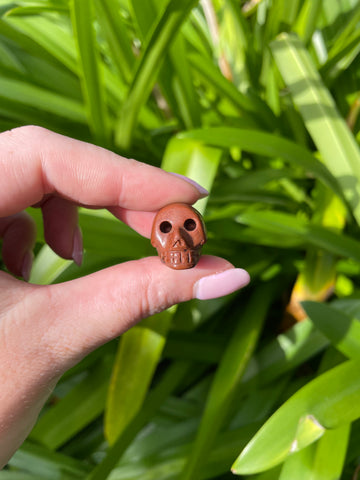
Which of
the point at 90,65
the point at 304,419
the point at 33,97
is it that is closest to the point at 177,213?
the point at 304,419

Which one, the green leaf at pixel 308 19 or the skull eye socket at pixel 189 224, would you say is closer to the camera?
the skull eye socket at pixel 189 224

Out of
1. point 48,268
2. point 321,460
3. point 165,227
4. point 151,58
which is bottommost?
point 321,460

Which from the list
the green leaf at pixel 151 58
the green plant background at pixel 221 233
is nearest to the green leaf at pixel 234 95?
the green plant background at pixel 221 233

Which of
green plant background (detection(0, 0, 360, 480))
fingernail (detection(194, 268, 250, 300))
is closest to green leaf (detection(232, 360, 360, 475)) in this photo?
green plant background (detection(0, 0, 360, 480))

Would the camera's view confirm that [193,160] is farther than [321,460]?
Yes

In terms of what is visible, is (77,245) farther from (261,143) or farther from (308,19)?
(308,19)

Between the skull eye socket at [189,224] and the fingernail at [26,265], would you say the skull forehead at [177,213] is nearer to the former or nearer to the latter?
the skull eye socket at [189,224]

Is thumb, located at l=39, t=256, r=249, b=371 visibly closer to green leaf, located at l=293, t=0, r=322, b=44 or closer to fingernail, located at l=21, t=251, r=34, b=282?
fingernail, located at l=21, t=251, r=34, b=282
